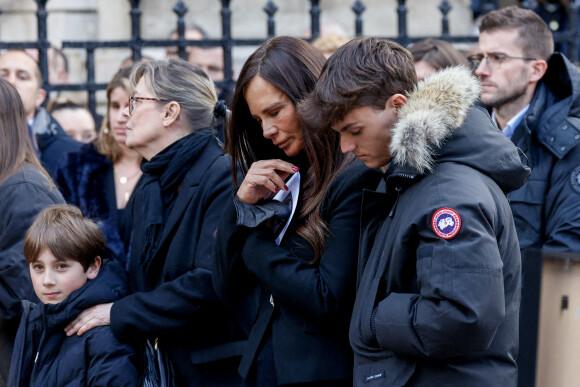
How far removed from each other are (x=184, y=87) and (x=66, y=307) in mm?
1077

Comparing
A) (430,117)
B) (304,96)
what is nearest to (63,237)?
(304,96)

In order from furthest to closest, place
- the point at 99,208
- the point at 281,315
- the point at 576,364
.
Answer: the point at 99,208, the point at 281,315, the point at 576,364

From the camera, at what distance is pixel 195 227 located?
371 centimetres

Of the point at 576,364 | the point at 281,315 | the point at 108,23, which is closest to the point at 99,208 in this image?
the point at 281,315

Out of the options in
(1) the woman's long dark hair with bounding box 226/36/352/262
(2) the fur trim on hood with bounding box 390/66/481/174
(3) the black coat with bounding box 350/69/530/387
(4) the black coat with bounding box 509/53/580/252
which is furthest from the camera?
(4) the black coat with bounding box 509/53/580/252

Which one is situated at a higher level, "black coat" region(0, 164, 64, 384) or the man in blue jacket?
the man in blue jacket

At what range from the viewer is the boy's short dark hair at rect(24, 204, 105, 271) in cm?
385

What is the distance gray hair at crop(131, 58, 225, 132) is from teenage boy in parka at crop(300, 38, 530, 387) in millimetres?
1217

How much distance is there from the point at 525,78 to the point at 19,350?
2712 mm

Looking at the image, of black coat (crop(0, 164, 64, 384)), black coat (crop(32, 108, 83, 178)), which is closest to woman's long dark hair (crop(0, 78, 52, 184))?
black coat (crop(0, 164, 64, 384))

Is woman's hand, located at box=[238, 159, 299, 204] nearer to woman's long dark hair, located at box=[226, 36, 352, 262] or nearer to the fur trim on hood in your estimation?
woman's long dark hair, located at box=[226, 36, 352, 262]

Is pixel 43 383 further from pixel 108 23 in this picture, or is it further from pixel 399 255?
pixel 108 23

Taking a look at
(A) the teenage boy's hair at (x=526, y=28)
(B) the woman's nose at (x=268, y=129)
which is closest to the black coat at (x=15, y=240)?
(B) the woman's nose at (x=268, y=129)

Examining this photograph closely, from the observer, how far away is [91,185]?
193 inches
